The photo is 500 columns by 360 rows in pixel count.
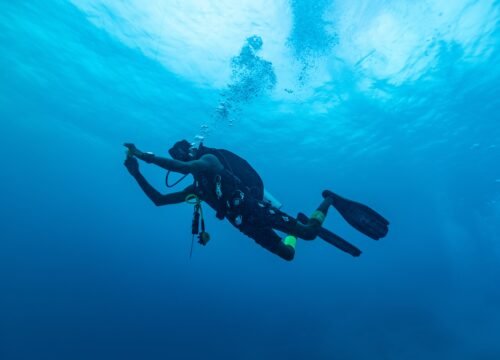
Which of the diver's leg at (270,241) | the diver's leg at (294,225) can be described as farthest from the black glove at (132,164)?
the diver's leg at (294,225)

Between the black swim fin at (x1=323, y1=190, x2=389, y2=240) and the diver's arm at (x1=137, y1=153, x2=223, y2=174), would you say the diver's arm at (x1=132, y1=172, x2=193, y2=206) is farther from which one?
the black swim fin at (x1=323, y1=190, x2=389, y2=240)

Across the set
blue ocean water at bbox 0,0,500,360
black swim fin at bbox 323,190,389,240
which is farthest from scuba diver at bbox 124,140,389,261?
blue ocean water at bbox 0,0,500,360

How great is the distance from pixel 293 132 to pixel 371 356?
1766cm

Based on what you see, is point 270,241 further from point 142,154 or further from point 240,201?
point 142,154

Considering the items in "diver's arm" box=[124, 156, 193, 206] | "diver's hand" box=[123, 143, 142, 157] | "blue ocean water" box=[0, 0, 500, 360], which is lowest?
"diver's hand" box=[123, 143, 142, 157]

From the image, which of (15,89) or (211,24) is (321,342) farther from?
(15,89)

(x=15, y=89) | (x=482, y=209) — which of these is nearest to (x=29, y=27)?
(x=15, y=89)

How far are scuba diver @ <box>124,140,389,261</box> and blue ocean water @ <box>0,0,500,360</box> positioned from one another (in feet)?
30.5

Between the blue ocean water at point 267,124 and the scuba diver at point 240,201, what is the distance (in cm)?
930

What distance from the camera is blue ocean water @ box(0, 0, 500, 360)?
13.9 metres

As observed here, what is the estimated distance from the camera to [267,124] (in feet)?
76.0

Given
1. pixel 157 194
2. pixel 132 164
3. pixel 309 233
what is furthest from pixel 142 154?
pixel 309 233

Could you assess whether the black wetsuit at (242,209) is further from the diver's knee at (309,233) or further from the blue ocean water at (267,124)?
the blue ocean water at (267,124)

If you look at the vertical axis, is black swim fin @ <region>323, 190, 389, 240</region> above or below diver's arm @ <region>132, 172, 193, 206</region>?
below
